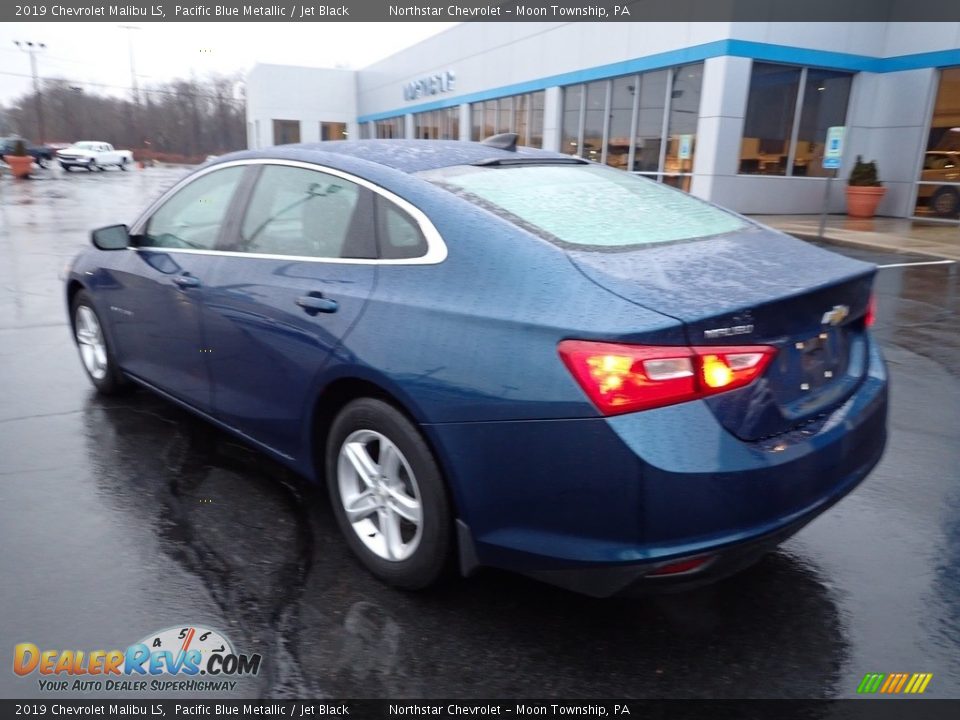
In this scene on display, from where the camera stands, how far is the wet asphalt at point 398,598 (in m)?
2.38

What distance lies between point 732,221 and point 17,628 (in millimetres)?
3219

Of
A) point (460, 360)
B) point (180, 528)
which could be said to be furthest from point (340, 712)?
point (180, 528)

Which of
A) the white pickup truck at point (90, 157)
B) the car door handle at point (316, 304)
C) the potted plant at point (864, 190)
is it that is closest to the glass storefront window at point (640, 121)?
the potted plant at point (864, 190)

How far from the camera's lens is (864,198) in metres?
18.3

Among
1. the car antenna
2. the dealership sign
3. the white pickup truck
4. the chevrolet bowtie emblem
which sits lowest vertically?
the white pickup truck

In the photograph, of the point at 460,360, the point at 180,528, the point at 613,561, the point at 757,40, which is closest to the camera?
the point at 613,561

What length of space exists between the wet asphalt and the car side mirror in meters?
1.09

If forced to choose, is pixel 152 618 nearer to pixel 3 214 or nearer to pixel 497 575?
pixel 497 575

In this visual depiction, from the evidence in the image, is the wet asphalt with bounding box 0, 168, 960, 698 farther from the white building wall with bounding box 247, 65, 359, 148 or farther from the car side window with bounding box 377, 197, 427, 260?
the white building wall with bounding box 247, 65, 359, 148

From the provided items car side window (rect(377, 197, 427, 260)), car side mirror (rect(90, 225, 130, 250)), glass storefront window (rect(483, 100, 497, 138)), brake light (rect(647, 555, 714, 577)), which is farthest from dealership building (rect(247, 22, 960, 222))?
brake light (rect(647, 555, 714, 577))

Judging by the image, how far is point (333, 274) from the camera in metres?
2.93

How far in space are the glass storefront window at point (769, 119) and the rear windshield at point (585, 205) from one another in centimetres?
1604

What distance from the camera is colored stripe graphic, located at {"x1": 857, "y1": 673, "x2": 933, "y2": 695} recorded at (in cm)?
232

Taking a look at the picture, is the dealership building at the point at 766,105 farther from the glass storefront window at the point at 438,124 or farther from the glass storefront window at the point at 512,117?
the glass storefront window at the point at 438,124
